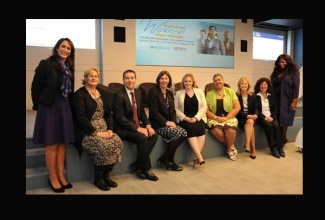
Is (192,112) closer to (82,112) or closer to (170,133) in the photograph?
(170,133)

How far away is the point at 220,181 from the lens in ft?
8.52

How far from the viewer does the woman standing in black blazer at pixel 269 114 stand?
3.52 meters

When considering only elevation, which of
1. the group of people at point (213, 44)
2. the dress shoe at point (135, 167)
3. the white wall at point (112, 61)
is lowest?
the dress shoe at point (135, 167)

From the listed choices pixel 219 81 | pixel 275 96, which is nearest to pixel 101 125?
pixel 219 81

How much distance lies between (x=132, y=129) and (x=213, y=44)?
177 inches

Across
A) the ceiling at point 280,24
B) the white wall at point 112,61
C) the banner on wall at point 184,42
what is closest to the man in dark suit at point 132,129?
the white wall at point 112,61

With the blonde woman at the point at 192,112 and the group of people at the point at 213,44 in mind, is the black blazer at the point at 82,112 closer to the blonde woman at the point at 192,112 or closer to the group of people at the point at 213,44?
the blonde woman at the point at 192,112

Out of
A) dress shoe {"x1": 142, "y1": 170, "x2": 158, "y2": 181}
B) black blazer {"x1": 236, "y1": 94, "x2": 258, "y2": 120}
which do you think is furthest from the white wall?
dress shoe {"x1": 142, "y1": 170, "x2": 158, "y2": 181}

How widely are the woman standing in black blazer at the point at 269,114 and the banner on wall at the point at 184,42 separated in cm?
267

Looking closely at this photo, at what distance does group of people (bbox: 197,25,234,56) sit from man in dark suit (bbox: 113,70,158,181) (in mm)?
3895

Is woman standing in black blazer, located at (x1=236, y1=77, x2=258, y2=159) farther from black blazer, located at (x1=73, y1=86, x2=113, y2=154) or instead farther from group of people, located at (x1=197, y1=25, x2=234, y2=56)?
group of people, located at (x1=197, y1=25, x2=234, y2=56)

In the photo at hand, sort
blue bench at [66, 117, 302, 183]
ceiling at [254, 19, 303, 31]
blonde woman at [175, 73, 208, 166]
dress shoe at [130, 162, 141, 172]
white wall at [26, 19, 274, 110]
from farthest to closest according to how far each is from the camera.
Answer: ceiling at [254, 19, 303, 31], white wall at [26, 19, 274, 110], blonde woman at [175, 73, 208, 166], dress shoe at [130, 162, 141, 172], blue bench at [66, 117, 302, 183]

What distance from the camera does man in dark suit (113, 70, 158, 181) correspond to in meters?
2.61

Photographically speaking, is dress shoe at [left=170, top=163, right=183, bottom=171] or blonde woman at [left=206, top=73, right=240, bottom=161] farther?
blonde woman at [left=206, top=73, right=240, bottom=161]
